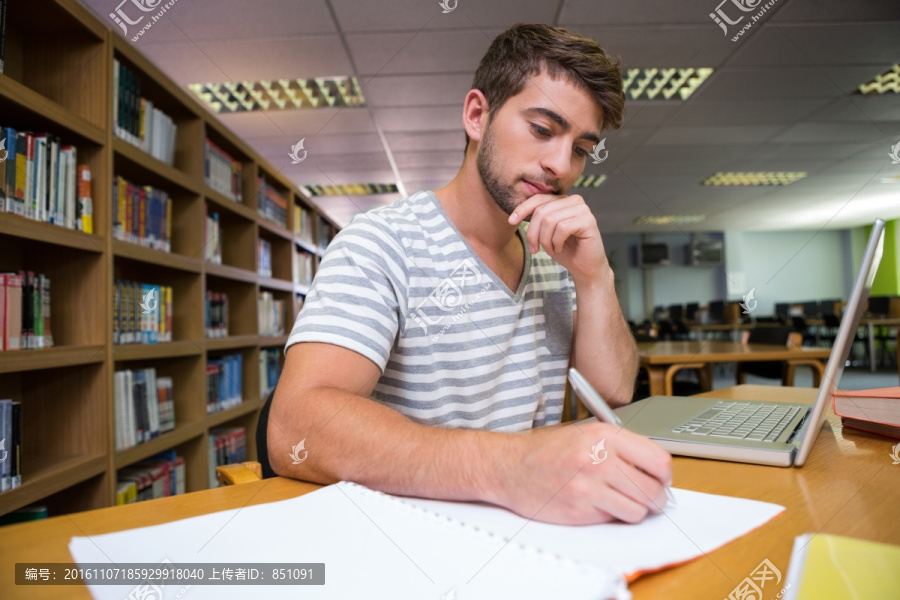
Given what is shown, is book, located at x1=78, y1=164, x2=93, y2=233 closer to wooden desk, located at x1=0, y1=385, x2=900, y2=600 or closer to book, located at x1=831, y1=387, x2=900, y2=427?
wooden desk, located at x1=0, y1=385, x2=900, y2=600

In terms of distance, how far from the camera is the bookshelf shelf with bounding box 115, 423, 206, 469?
6.61 feet

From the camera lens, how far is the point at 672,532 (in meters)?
0.46

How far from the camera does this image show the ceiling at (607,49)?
2953 mm

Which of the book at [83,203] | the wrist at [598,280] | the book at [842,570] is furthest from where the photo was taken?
the book at [83,203]

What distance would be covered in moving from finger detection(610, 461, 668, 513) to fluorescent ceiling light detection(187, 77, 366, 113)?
3.80m

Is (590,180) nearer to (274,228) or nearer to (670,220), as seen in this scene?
(670,220)

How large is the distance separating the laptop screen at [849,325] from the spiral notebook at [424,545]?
0.19 meters

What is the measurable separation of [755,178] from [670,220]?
295cm

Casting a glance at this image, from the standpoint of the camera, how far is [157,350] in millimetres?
2299

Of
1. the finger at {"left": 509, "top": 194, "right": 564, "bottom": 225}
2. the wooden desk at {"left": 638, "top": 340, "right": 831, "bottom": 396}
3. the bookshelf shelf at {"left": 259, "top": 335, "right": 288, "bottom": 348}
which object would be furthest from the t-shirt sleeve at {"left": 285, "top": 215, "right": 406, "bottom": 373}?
the bookshelf shelf at {"left": 259, "top": 335, "right": 288, "bottom": 348}

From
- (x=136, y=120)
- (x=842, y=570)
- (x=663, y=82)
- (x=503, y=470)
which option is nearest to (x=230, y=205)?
(x=136, y=120)

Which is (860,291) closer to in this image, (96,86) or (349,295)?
(349,295)

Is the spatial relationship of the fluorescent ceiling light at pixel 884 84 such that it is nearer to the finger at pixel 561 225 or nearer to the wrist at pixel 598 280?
the wrist at pixel 598 280

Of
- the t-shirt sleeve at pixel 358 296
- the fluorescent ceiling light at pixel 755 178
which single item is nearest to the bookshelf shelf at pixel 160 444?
the t-shirt sleeve at pixel 358 296
